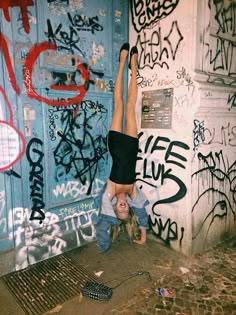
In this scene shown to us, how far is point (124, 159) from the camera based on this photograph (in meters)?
3.83

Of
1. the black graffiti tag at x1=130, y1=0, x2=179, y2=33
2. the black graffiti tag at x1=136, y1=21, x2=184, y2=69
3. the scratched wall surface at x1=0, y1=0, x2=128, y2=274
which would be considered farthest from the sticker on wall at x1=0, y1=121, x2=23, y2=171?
the black graffiti tag at x1=130, y1=0, x2=179, y2=33

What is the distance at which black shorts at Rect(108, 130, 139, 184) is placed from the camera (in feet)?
12.6

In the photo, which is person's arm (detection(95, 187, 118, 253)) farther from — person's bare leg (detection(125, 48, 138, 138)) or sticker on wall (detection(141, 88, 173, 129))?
sticker on wall (detection(141, 88, 173, 129))

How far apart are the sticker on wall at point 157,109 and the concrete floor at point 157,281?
183cm

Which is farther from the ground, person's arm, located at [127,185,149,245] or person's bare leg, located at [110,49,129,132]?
person's bare leg, located at [110,49,129,132]

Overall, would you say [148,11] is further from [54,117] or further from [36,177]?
[36,177]

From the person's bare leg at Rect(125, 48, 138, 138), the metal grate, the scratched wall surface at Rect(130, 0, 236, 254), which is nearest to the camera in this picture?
the metal grate

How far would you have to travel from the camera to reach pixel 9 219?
3.09 meters

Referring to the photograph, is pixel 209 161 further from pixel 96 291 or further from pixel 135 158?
pixel 96 291

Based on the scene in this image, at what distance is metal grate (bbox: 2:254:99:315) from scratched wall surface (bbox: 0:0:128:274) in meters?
0.18

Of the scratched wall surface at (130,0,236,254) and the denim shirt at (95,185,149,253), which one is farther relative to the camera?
the denim shirt at (95,185,149,253)

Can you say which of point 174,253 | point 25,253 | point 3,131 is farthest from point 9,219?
point 174,253

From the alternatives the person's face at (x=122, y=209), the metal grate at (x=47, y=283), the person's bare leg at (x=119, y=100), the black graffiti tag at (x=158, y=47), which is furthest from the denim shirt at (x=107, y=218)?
the black graffiti tag at (x=158, y=47)

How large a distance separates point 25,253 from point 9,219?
1.72 ft
